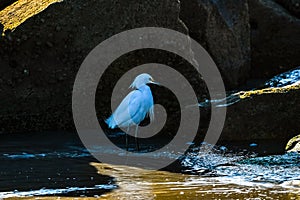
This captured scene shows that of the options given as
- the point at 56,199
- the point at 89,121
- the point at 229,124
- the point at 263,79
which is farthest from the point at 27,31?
the point at 263,79

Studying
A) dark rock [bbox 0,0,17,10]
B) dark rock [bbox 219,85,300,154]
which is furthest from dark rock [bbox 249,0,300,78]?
dark rock [bbox 0,0,17,10]

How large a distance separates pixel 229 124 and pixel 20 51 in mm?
2749

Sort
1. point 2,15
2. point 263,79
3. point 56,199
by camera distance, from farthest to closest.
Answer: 1. point 263,79
2. point 2,15
3. point 56,199

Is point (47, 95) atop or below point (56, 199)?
atop

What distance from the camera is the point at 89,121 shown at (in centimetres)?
882

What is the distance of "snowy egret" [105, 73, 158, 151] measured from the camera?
8469mm

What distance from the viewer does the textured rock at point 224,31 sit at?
1036 cm

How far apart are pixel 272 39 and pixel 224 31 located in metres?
1.61

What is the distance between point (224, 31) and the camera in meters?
10.7

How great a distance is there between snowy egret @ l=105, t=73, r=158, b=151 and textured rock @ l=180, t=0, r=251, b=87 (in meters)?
2.04

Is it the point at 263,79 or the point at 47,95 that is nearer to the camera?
the point at 47,95

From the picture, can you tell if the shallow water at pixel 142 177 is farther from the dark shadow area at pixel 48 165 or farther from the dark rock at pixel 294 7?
the dark rock at pixel 294 7

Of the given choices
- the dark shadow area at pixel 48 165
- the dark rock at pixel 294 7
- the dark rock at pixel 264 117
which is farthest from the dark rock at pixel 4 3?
the dark rock at pixel 294 7

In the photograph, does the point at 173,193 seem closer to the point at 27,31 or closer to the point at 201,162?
the point at 201,162
